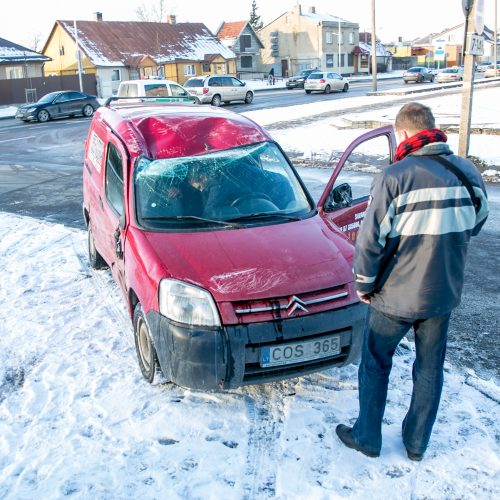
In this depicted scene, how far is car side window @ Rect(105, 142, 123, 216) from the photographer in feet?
16.8

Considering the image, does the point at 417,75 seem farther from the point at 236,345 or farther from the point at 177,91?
the point at 236,345

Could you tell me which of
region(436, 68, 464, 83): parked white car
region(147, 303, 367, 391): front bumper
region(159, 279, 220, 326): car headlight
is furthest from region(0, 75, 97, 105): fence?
region(147, 303, 367, 391): front bumper

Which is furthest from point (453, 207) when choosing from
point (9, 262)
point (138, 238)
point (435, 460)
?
point (9, 262)

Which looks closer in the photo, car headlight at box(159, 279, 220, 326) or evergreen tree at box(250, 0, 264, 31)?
car headlight at box(159, 279, 220, 326)

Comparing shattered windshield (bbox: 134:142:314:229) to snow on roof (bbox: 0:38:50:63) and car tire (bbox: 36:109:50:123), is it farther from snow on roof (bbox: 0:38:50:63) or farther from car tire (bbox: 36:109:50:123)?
snow on roof (bbox: 0:38:50:63)

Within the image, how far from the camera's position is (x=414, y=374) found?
3.40m

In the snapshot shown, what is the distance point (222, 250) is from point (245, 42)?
73199 millimetres

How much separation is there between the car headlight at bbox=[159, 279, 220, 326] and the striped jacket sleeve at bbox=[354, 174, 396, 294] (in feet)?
3.48

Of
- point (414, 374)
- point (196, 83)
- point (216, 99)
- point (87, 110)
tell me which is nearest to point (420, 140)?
point (414, 374)

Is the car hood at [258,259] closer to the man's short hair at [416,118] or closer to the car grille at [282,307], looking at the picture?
the car grille at [282,307]

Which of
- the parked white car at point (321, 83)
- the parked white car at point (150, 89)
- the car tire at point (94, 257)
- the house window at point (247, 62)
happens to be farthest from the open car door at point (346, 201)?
the house window at point (247, 62)

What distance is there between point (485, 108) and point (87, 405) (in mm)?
22772

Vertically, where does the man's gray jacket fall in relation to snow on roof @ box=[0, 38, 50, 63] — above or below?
below

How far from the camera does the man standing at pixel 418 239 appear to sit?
2949 mm
